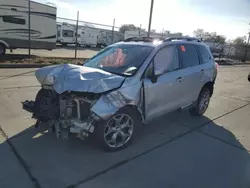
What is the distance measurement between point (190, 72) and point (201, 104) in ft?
4.07

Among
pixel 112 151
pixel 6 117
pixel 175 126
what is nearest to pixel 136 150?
pixel 112 151

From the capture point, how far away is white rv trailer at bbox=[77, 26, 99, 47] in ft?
122

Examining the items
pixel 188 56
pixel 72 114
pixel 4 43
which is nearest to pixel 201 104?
pixel 188 56

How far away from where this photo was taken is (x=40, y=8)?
17.0 metres

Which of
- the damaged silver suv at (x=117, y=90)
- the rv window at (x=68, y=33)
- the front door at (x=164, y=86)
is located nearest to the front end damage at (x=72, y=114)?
the damaged silver suv at (x=117, y=90)

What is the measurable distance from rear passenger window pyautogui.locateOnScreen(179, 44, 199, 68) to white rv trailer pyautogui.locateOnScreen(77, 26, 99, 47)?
33401mm

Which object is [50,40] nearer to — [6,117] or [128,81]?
[6,117]

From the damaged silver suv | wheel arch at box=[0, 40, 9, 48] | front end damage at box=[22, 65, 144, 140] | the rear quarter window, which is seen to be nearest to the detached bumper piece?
the damaged silver suv

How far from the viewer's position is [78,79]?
348 cm

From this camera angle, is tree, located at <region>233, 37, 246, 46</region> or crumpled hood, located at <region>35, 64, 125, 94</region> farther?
tree, located at <region>233, 37, 246, 46</region>

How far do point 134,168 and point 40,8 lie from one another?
1663 centimetres

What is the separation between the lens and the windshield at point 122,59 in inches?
161

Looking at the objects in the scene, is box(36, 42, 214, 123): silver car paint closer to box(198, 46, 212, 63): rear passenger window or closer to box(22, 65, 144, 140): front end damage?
box(22, 65, 144, 140): front end damage

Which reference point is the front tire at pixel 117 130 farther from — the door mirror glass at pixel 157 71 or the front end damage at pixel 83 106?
the door mirror glass at pixel 157 71
